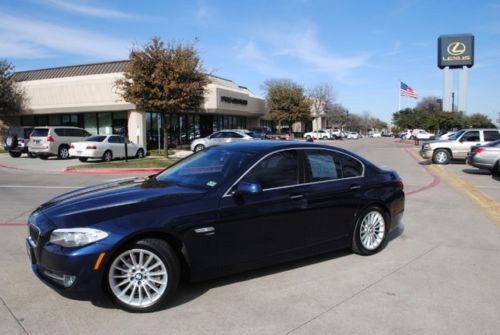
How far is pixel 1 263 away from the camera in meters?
5.61

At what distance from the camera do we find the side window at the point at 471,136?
2097 cm

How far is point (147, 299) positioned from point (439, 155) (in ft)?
64.2

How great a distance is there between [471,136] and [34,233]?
825 inches

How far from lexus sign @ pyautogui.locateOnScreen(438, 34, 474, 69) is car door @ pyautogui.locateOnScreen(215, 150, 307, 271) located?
229ft

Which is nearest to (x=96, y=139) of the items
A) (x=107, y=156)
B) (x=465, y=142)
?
(x=107, y=156)

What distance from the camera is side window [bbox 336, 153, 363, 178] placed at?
5828 mm

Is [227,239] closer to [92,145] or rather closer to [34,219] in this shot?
[34,219]

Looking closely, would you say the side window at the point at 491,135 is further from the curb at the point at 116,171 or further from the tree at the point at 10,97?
the tree at the point at 10,97

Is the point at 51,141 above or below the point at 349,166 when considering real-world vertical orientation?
above

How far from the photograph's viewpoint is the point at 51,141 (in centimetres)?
2441

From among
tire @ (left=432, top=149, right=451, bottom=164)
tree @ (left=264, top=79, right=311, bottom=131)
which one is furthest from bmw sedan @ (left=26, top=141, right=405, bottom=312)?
tree @ (left=264, top=79, right=311, bottom=131)

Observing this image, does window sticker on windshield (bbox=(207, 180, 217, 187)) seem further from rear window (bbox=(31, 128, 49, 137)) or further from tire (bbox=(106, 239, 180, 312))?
rear window (bbox=(31, 128, 49, 137))

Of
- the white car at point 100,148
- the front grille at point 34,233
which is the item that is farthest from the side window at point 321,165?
the white car at point 100,148

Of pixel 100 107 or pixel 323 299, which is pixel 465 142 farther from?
pixel 100 107
